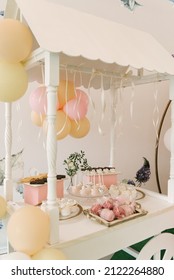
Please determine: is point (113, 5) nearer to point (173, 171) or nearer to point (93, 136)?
point (93, 136)

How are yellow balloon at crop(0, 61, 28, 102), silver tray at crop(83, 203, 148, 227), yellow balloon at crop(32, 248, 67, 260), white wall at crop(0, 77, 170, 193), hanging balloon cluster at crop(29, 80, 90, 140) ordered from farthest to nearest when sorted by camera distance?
white wall at crop(0, 77, 170, 193)
hanging balloon cluster at crop(29, 80, 90, 140)
silver tray at crop(83, 203, 148, 227)
yellow balloon at crop(0, 61, 28, 102)
yellow balloon at crop(32, 248, 67, 260)

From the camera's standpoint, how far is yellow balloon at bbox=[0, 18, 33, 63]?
2.58 ft

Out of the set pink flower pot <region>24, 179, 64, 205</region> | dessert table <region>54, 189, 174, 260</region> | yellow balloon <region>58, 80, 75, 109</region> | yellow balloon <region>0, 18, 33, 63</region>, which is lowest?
dessert table <region>54, 189, 174, 260</region>

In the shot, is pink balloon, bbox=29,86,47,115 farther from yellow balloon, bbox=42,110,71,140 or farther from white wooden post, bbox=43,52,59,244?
white wooden post, bbox=43,52,59,244

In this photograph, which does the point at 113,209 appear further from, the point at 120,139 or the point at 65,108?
the point at 120,139

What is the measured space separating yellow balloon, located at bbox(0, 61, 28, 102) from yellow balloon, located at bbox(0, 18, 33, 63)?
0.03 meters

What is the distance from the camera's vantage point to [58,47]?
776 mm

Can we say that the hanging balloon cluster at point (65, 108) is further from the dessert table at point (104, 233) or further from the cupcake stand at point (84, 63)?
the dessert table at point (104, 233)

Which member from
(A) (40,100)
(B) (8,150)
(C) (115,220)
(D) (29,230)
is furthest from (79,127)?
(D) (29,230)

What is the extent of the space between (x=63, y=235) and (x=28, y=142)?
0.79 metres

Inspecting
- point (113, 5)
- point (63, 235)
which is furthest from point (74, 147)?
point (113, 5)

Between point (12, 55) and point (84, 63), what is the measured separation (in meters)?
0.53

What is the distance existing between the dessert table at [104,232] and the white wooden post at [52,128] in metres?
0.08

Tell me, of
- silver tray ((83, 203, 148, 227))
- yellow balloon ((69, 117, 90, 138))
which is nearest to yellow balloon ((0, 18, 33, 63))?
yellow balloon ((69, 117, 90, 138))
